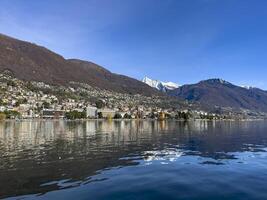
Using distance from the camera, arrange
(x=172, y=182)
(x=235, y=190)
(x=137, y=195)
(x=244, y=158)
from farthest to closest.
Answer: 1. (x=244, y=158)
2. (x=172, y=182)
3. (x=235, y=190)
4. (x=137, y=195)

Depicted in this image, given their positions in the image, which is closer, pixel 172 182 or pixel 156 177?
pixel 172 182

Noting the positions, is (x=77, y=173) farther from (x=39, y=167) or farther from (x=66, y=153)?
(x=66, y=153)

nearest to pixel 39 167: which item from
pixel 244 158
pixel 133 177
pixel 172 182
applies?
pixel 133 177

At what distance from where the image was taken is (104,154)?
4731 cm

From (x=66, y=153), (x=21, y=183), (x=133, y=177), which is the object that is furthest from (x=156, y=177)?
(x=66, y=153)

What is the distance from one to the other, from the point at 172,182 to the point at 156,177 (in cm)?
225

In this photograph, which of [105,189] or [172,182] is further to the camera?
[172,182]

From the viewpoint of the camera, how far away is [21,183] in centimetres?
2827

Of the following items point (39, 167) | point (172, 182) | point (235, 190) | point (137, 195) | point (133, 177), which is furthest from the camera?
point (39, 167)

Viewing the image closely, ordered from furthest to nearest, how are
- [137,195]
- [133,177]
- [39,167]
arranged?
[39,167], [133,177], [137,195]

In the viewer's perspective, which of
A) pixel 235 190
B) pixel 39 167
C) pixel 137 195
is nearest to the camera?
pixel 137 195

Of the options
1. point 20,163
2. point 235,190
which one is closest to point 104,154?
point 20,163

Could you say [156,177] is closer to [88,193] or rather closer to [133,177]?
[133,177]

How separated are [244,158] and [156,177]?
17791mm
